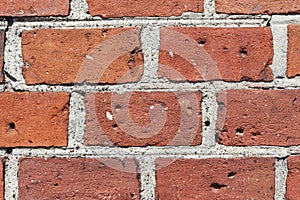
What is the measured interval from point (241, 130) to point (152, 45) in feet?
0.50

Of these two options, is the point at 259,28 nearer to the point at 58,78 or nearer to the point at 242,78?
the point at 242,78

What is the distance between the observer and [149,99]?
22.2 inches

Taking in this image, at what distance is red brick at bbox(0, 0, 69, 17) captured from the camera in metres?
0.55

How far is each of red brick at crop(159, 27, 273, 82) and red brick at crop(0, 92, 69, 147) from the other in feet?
0.44

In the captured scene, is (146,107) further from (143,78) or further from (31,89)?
(31,89)

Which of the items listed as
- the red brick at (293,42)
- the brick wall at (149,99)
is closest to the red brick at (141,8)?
the brick wall at (149,99)

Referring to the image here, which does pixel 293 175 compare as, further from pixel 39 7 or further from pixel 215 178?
pixel 39 7

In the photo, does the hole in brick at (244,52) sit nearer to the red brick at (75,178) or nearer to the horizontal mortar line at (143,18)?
the horizontal mortar line at (143,18)

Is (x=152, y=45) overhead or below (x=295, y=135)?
overhead

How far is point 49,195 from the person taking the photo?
576 mm

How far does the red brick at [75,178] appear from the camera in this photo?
22.5 inches

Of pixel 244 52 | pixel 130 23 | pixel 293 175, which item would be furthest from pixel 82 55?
pixel 293 175

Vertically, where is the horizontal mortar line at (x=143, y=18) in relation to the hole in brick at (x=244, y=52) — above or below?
above

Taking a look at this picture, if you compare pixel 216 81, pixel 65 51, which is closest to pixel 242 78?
pixel 216 81
